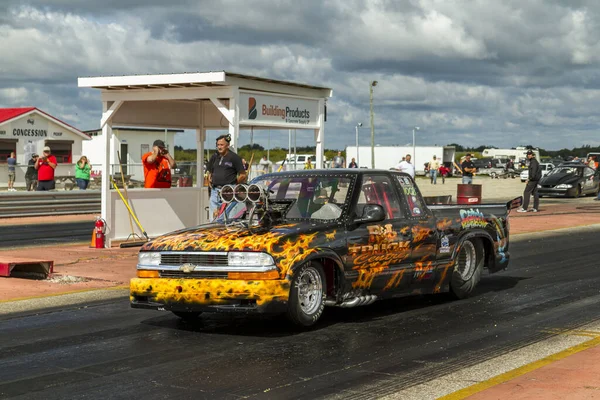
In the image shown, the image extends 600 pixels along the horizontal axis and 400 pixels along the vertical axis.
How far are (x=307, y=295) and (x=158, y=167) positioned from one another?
893 centimetres

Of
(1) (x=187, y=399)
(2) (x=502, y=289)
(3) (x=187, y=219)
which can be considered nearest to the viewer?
(1) (x=187, y=399)

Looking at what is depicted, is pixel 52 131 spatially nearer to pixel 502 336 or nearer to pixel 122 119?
pixel 122 119

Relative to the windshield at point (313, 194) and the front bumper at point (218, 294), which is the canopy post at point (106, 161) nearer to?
the windshield at point (313, 194)

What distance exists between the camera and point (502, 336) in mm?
8367

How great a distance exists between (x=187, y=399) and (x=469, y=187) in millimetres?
17416

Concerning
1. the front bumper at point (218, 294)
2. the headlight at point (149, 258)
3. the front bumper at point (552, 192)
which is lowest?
the front bumper at point (218, 294)

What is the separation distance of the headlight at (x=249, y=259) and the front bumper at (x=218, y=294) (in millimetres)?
159

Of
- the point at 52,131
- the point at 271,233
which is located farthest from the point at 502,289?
the point at 52,131

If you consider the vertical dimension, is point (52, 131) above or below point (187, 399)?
above

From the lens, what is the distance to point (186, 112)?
60.5 ft

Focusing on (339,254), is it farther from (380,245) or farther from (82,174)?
(82,174)

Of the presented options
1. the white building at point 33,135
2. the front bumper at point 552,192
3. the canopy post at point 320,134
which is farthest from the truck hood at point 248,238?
the white building at point 33,135

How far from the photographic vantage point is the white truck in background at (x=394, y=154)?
8681 cm

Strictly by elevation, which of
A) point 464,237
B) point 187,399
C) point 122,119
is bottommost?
point 187,399
